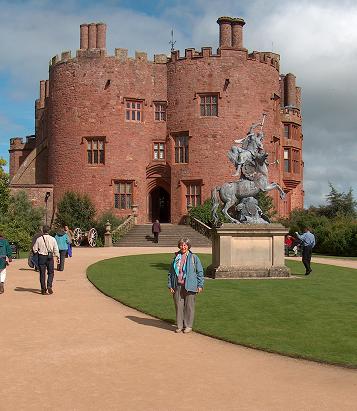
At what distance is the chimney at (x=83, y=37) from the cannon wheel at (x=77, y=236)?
13.5m

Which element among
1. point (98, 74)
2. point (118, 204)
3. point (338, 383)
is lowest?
point (338, 383)

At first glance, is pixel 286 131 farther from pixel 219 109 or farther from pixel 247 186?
pixel 247 186

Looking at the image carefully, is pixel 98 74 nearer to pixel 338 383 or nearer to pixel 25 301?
pixel 25 301

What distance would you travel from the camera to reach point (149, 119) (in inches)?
1590

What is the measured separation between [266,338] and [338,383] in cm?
217

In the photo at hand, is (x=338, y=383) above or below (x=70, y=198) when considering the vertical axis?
below

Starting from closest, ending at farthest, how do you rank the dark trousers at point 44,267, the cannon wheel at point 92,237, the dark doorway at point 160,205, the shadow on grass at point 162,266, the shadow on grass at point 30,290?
the dark trousers at point 44,267
the shadow on grass at point 30,290
the shadow on grass at point 162,266
the cannon wheel at point 92,237
the dark doorway at point 160,205

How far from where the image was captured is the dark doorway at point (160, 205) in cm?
4266

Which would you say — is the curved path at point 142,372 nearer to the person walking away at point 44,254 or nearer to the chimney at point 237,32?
the person walking away at point 44,254

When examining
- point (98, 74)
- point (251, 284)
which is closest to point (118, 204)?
point (98, 74)

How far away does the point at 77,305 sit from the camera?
11258mm

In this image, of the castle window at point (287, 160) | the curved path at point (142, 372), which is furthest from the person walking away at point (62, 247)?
the castle window at point (287, 160)

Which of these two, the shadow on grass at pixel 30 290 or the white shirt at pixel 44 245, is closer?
the white shirt at pixel 44 245

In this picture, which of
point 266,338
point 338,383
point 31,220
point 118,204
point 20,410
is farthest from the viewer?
point 118,204
